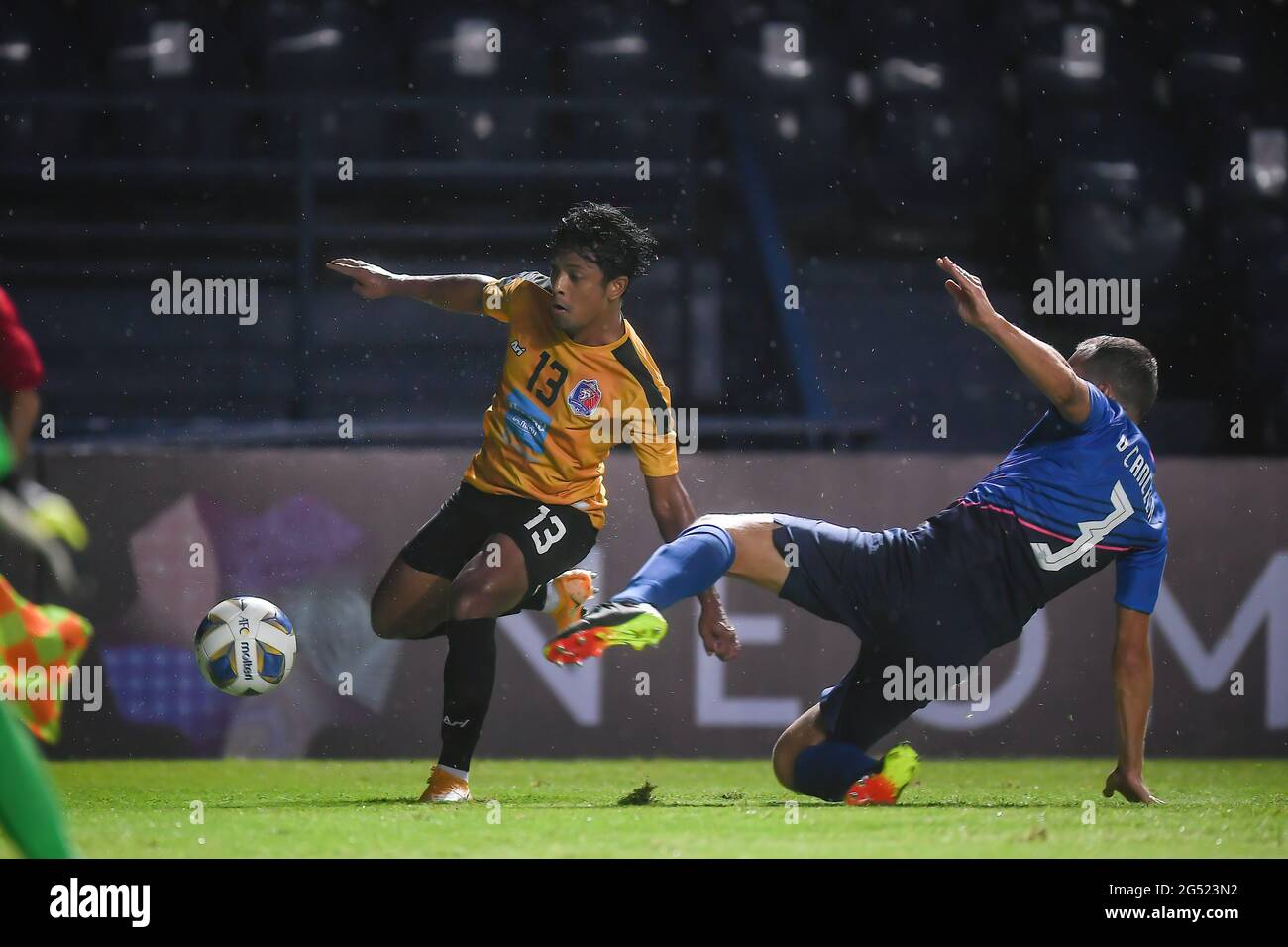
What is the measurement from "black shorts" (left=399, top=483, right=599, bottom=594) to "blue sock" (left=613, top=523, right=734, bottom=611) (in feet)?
2.58

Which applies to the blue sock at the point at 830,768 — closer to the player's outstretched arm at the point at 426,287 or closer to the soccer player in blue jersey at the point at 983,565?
the soccer player in blue jersey at the point at 983,565

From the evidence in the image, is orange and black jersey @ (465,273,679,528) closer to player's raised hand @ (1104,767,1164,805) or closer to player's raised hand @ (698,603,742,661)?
player's raised hand @ (698,603,742,661)

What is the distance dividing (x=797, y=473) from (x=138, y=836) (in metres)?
3.56

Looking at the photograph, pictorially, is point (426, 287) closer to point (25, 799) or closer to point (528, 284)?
point (528, 284)

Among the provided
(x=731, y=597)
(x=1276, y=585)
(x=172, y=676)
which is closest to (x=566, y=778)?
(x=731, y=597)

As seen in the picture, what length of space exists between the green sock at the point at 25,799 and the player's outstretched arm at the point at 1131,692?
9.79ft

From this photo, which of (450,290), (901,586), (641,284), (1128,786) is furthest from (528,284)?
(641,284)

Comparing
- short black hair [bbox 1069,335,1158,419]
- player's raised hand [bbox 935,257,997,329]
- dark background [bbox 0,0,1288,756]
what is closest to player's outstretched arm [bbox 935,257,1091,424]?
player's raised hand [bbox 935,257,997,329]

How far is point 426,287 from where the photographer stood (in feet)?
17.2

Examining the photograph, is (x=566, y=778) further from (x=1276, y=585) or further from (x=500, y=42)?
(x=500, y=42)

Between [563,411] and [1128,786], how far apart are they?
192 centimetres

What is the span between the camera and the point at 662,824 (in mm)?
4199

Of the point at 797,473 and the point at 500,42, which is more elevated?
the point at 500,42

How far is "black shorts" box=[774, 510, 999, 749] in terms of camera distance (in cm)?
444
